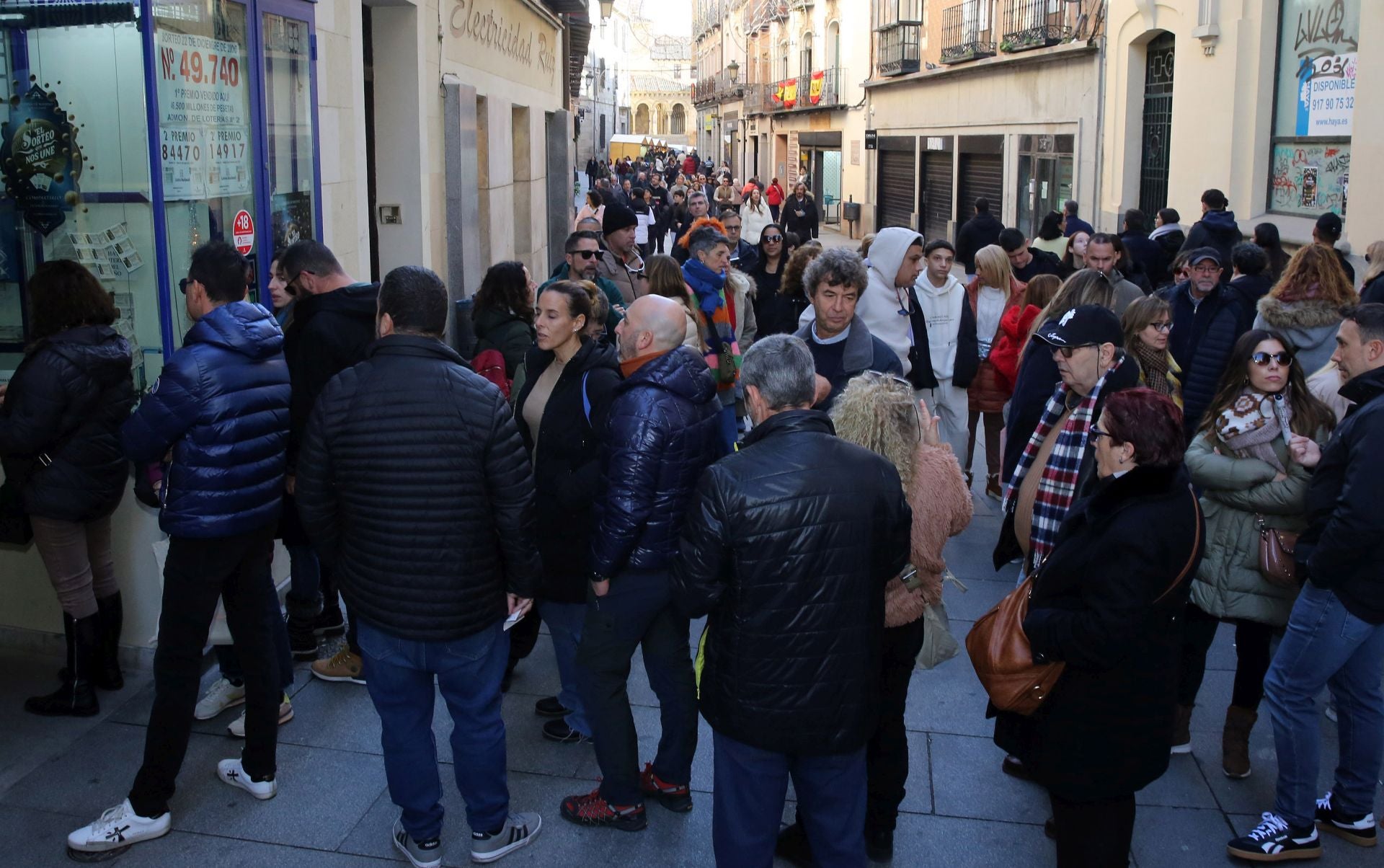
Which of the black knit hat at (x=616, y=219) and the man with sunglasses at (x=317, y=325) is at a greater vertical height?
the black knit hat at (x=616, y=219)

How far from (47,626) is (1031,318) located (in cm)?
549

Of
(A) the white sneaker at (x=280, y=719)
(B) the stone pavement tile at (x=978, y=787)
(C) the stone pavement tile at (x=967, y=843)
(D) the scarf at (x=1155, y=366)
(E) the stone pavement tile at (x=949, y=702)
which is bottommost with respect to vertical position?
(C) the stone pavement tile at (x=967, y=843)

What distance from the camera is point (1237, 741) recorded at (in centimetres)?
447

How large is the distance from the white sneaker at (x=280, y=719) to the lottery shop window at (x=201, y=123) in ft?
5.90

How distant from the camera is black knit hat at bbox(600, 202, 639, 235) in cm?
795

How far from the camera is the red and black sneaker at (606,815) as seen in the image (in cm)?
408

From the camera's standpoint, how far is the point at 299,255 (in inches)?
187

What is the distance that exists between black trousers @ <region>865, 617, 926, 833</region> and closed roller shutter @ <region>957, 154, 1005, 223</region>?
67.2 ft

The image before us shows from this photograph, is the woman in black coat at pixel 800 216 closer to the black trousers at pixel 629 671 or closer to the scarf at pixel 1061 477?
the scarf at pixel 1061 477

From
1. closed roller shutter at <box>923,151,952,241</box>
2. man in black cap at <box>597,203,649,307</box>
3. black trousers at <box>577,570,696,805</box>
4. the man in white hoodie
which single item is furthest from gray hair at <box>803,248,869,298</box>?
closed roller shutter at <box>923,151,952,241</box>

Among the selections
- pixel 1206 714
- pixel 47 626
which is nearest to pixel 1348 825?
pixel 1206 714

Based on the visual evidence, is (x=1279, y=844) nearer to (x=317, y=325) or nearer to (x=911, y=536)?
(x=911, y=536)

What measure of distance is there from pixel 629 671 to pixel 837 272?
2170 millimetres

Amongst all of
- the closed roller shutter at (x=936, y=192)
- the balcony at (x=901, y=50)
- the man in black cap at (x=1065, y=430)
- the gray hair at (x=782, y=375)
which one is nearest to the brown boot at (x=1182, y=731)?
the man in black cap at (x=1065, y=430)
